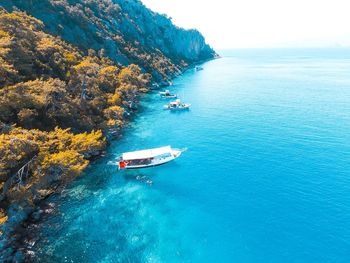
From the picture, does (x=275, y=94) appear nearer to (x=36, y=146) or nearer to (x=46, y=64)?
(x=46, y=64)

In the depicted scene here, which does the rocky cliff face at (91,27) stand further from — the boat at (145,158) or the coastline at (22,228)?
the coastline at (22,228)

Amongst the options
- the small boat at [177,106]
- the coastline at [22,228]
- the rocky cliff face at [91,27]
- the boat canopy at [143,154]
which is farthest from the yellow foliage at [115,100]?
the rocky cliff face at [91,27]

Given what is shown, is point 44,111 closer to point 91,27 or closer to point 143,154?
point 143,154

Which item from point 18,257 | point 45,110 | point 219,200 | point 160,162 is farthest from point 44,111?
point 219,200

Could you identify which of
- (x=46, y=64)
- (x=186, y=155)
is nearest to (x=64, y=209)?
(x=186, y=155)

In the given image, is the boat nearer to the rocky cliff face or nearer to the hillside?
the hillside

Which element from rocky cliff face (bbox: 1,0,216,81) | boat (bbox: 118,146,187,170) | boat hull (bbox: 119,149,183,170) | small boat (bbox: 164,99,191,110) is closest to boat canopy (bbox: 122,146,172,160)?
boat (bbox: 118,146,187,170)

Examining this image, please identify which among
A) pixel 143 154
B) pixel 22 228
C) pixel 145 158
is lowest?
pixel 22 228

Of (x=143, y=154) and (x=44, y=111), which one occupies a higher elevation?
(x=44, y=111)
